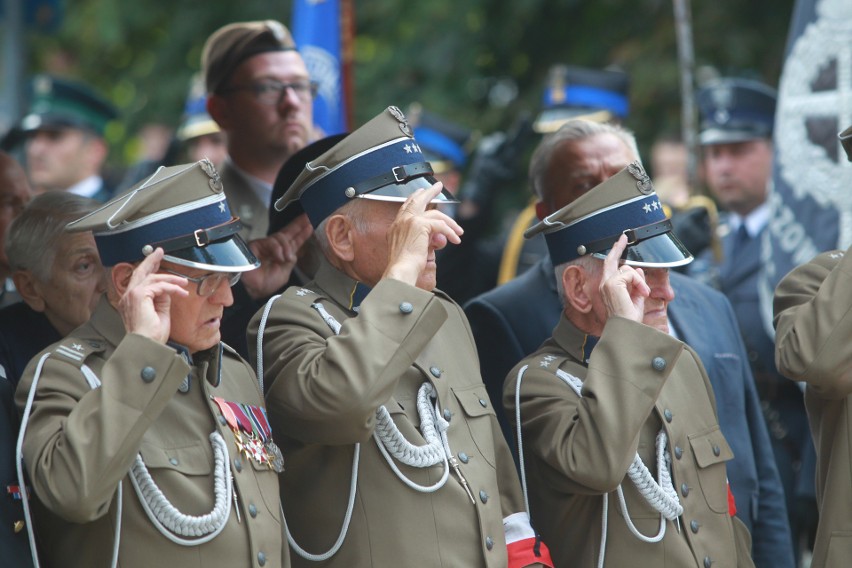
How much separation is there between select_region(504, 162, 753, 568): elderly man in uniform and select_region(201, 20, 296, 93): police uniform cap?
6.16 ft

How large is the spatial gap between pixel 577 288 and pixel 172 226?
1231 millimetres

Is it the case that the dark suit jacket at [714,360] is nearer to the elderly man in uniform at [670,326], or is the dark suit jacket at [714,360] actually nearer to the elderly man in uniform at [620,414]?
the elderly man in uniform at [670,326]

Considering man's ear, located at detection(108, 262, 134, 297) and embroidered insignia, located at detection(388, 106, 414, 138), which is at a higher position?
embroidered insignia, located at detection(388, 106, 414, 138)

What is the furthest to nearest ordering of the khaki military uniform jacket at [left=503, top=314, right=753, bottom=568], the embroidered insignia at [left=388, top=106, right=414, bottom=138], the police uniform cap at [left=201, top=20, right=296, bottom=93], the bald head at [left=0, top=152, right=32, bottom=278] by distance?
the police uniform cap at [left=201, top=20, right=296, bottom=93]
the bald head at [left=0, top=152, right=32, bottom=278]
the embroidered insignia at [left=388, top=106, right=414, bottom=138]
the khaki military uniform jacket at [left=503, top=314, right=753, bottom=568]

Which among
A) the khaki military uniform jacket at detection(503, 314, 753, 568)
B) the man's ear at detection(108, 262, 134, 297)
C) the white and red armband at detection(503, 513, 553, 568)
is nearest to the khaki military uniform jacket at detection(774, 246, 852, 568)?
the khaki military uniform jacket at detection(503, 314, 753, 568)

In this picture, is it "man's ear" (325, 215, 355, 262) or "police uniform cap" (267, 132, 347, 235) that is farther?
"police uniform cap" (267, 132, 347, 235)

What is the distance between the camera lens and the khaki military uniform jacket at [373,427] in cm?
327

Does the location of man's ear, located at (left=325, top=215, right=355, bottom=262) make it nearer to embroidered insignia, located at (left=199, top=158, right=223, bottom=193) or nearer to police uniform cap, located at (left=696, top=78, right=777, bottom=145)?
embroidered insignia, located at (left=199, top=158, right=223, bottom=193)

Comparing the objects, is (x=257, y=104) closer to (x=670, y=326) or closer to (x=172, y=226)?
(x=670, y=326)

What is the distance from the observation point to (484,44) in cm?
1025

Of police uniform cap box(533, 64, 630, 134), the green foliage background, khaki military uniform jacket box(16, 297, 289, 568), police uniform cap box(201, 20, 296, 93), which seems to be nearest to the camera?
khaki military uniform jacket box(16, 297, 289, 568)

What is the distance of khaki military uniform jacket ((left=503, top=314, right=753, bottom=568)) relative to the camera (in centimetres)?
352

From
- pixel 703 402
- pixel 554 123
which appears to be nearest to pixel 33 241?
pixel 703 402

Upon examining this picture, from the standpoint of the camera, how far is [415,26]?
1034cm
